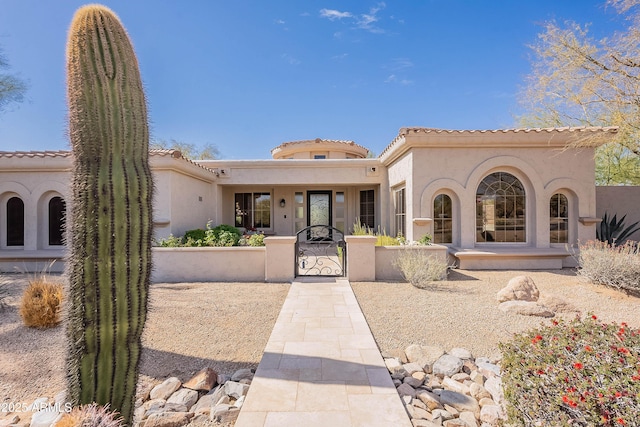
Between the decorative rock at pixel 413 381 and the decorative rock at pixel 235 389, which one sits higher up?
the decorative rock at pixel 235 389

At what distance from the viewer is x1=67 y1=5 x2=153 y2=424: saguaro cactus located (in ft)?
8.38

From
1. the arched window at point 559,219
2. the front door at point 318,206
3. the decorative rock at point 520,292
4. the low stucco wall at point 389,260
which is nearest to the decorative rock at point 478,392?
the decorative rock at point 520,292

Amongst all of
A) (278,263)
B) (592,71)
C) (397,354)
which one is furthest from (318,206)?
(397,354)

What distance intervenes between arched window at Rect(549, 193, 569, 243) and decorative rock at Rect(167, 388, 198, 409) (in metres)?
11.8

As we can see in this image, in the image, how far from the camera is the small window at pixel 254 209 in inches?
638

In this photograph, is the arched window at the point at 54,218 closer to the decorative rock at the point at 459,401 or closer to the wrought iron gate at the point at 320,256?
the wrought iron gate at the point at 320,256

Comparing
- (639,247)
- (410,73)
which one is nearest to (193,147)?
(410,73)

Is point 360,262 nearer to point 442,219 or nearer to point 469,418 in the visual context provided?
point 442,219

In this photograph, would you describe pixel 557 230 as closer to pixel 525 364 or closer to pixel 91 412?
pixel 525 364

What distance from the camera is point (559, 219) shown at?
10383mm

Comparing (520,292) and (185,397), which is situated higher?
(520,292)

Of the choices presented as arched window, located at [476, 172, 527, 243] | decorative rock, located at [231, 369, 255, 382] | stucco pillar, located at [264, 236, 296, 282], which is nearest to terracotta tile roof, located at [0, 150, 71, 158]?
stucco pillar, located at [264, 236, 296, 282]

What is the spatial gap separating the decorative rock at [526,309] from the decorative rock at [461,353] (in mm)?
Answer: 2397

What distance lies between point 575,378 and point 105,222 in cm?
382
